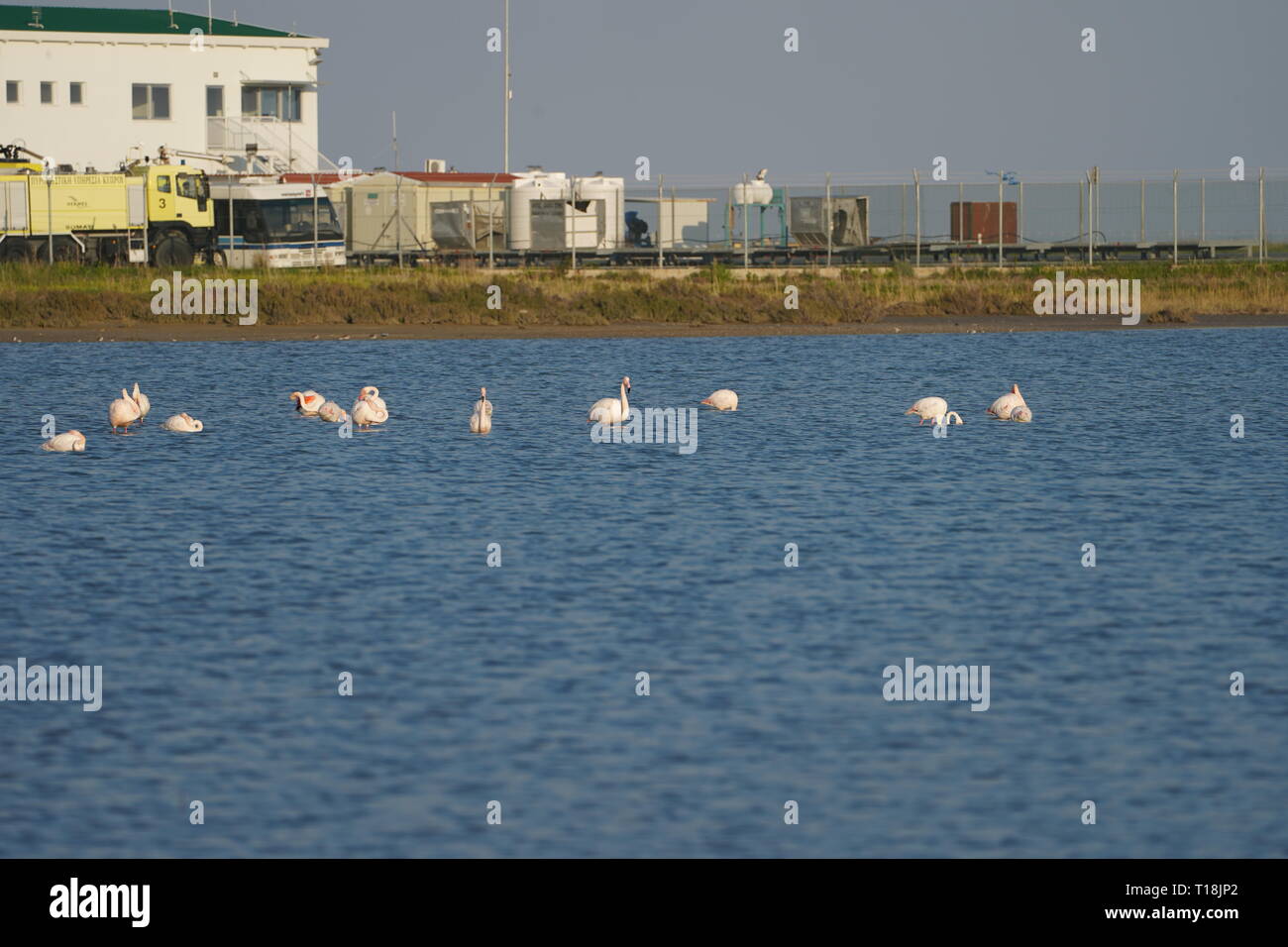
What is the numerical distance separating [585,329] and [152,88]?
33.3 meters

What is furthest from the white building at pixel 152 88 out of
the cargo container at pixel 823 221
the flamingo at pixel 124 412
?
the flamingo at pixel 124 412

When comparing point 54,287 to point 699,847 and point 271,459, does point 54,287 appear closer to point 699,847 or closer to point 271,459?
point 271,459

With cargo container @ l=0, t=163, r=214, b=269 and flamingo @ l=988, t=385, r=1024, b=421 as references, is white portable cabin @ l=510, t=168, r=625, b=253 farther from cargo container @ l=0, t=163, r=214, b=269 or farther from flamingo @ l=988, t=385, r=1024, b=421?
flamingo @ l=988, t=385, r=1024, b=421

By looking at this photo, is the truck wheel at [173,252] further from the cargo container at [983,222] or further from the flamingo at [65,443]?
the flamingo at [65,443]

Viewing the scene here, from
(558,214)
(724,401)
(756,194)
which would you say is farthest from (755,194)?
(724,401)

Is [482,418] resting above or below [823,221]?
below

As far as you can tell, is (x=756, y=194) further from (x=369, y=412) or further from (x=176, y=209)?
(x=369, y=412)

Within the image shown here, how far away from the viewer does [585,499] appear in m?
20.2

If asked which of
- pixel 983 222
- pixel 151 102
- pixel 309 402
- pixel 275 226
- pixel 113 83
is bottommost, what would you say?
pixel 309 402

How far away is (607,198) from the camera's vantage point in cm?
6706

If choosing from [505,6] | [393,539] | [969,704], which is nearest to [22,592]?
[393,539]

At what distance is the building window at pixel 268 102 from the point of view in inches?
2874

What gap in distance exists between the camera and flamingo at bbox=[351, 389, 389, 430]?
1011 inches
